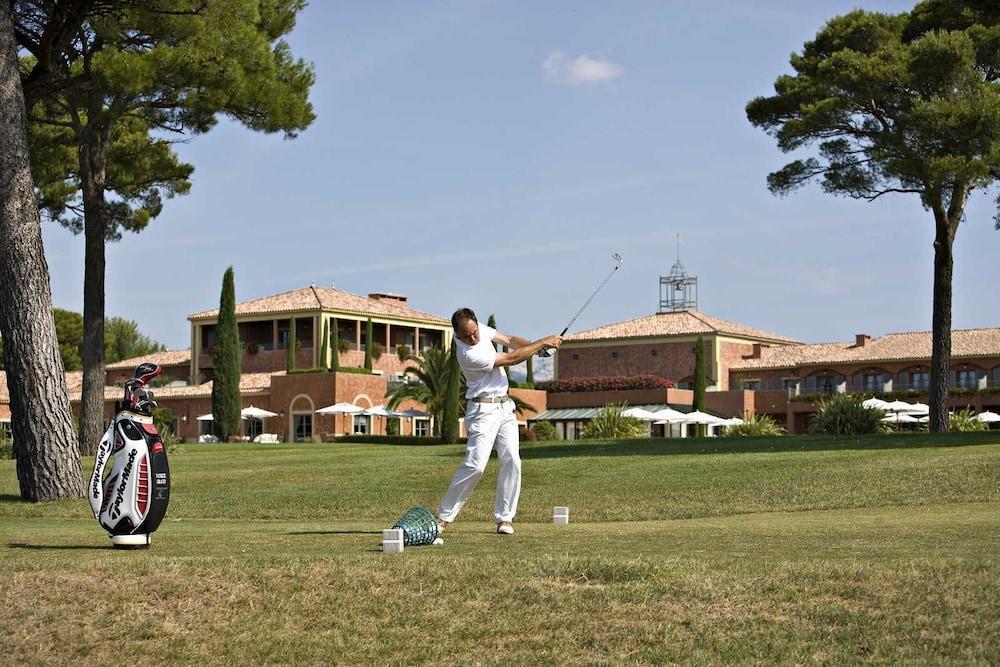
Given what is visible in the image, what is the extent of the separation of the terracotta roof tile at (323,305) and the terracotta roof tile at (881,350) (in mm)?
21380

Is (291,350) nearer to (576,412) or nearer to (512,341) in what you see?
(576,412)

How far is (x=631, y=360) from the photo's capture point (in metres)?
88.0

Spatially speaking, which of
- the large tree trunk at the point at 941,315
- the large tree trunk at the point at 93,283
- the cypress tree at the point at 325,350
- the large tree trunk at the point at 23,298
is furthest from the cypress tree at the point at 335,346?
the large tree trunk at the point at 23,298

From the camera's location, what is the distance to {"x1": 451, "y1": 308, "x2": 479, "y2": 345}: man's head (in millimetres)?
10969

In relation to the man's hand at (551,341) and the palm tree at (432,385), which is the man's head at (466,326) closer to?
the man's hand at (551,341)

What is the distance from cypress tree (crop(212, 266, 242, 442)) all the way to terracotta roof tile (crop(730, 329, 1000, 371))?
3829 centimetres

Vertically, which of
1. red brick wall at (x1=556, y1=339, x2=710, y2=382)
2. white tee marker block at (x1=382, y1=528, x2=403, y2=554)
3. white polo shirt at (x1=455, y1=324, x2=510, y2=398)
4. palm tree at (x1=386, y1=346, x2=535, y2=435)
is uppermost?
red brick wall at (x1=556, y1=339, x2=710, y2=382)

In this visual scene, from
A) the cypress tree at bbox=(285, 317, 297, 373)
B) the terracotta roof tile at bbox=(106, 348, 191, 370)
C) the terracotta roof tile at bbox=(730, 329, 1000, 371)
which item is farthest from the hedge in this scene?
the terracotta roof tile at bbox=(730, 329, 1000, 371)

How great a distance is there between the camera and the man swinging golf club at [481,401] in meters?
10.9

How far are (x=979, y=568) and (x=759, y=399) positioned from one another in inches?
2835

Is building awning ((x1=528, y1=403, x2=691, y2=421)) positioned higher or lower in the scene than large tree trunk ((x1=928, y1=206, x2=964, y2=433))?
lower

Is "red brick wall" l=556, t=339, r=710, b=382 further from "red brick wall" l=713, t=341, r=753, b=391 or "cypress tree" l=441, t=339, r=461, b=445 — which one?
"cypress tree" l=441, t=339, r=461, b=445

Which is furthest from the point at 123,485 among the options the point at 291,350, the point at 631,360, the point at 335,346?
the point at 631,360

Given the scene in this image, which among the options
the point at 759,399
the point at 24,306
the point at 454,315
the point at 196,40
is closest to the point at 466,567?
the point at 454,315
